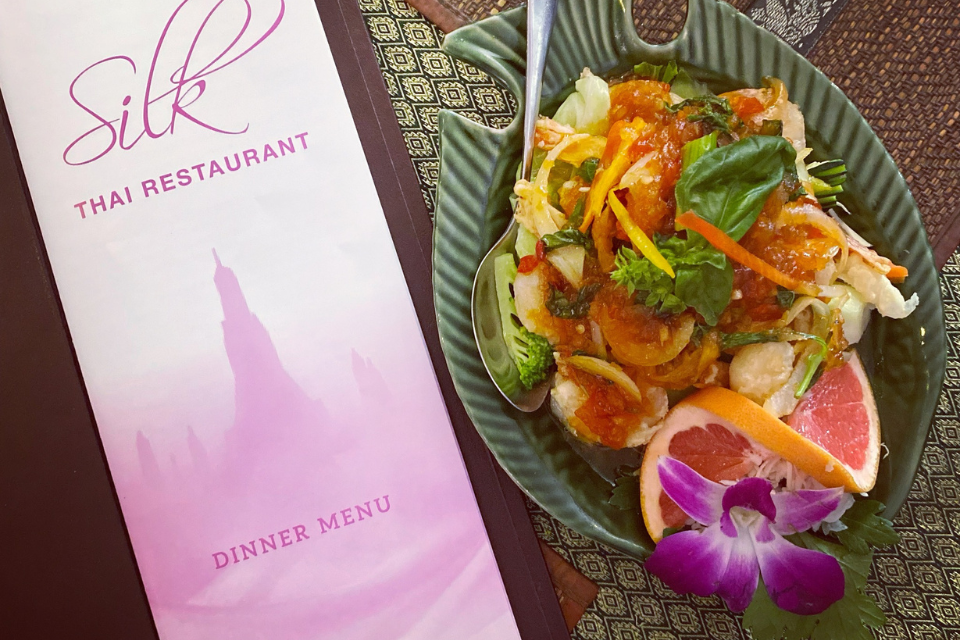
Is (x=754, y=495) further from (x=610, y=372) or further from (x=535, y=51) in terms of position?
(x=535, y=51)

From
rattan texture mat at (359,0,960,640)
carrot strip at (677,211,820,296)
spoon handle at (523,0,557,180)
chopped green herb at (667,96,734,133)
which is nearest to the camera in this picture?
carrot strip at (677,211,820,296)

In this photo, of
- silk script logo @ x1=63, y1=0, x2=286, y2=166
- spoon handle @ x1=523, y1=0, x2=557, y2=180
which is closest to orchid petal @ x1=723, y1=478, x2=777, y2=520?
spoon handle @ x1=523, y1=0, x2=557, y2=180

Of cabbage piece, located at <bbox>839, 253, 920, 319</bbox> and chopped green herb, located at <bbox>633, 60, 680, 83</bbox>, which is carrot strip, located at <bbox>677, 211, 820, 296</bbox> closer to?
cabbage piece, located at <bbox>839, 253, 920, 319</bbox>

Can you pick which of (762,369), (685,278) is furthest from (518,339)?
(762,369)

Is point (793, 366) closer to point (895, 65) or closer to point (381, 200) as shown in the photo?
point (895, 65)

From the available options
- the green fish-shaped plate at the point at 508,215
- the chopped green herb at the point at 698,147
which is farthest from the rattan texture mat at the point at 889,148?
the chopped green herb at the point at 698,147

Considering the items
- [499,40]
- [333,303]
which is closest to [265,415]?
[333,303]

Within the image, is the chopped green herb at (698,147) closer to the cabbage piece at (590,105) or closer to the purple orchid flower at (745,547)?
the cabbage piece at (590,105)
